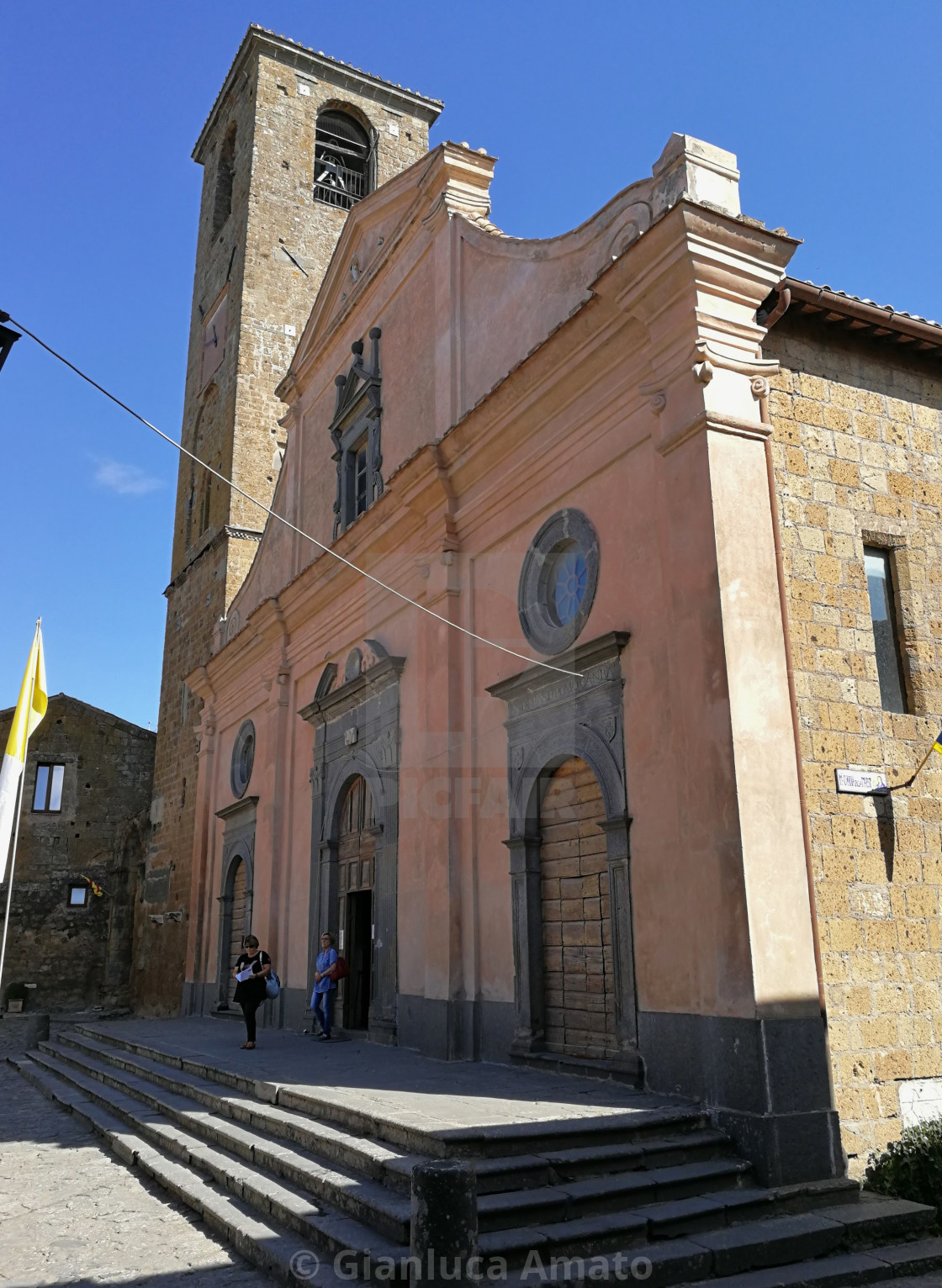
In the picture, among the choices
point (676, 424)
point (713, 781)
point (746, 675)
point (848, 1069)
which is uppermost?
point (676, 424)

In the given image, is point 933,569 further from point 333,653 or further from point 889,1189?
point 333,653

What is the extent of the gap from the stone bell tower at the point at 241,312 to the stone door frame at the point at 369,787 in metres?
6.78

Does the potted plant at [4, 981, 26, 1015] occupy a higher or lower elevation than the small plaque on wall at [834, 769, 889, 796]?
lower

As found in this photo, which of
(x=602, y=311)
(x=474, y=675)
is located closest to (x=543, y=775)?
(x=474, y=675)

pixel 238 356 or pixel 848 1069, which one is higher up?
pixel 238 356

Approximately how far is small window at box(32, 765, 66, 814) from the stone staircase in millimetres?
22474

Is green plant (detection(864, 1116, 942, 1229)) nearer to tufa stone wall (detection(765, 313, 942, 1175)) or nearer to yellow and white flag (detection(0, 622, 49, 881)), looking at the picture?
tufa stone wall (detection(765, 313, 942, 1175))

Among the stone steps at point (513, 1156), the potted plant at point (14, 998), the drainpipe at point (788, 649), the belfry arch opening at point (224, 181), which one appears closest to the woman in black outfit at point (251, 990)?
the stone steps at point (513, 1156)

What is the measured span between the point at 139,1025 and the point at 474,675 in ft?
31.3

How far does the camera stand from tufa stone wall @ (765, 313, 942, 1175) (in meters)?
6.45

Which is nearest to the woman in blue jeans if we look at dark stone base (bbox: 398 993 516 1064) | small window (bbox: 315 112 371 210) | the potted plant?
dark stone base (bbox: 398 993 516 1064)

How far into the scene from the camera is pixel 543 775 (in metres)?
8.77

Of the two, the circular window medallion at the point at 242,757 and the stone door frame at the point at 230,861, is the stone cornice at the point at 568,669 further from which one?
the circular window medallion at the point at 242,757

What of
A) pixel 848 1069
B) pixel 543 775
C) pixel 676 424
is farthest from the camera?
pixel 543 775
